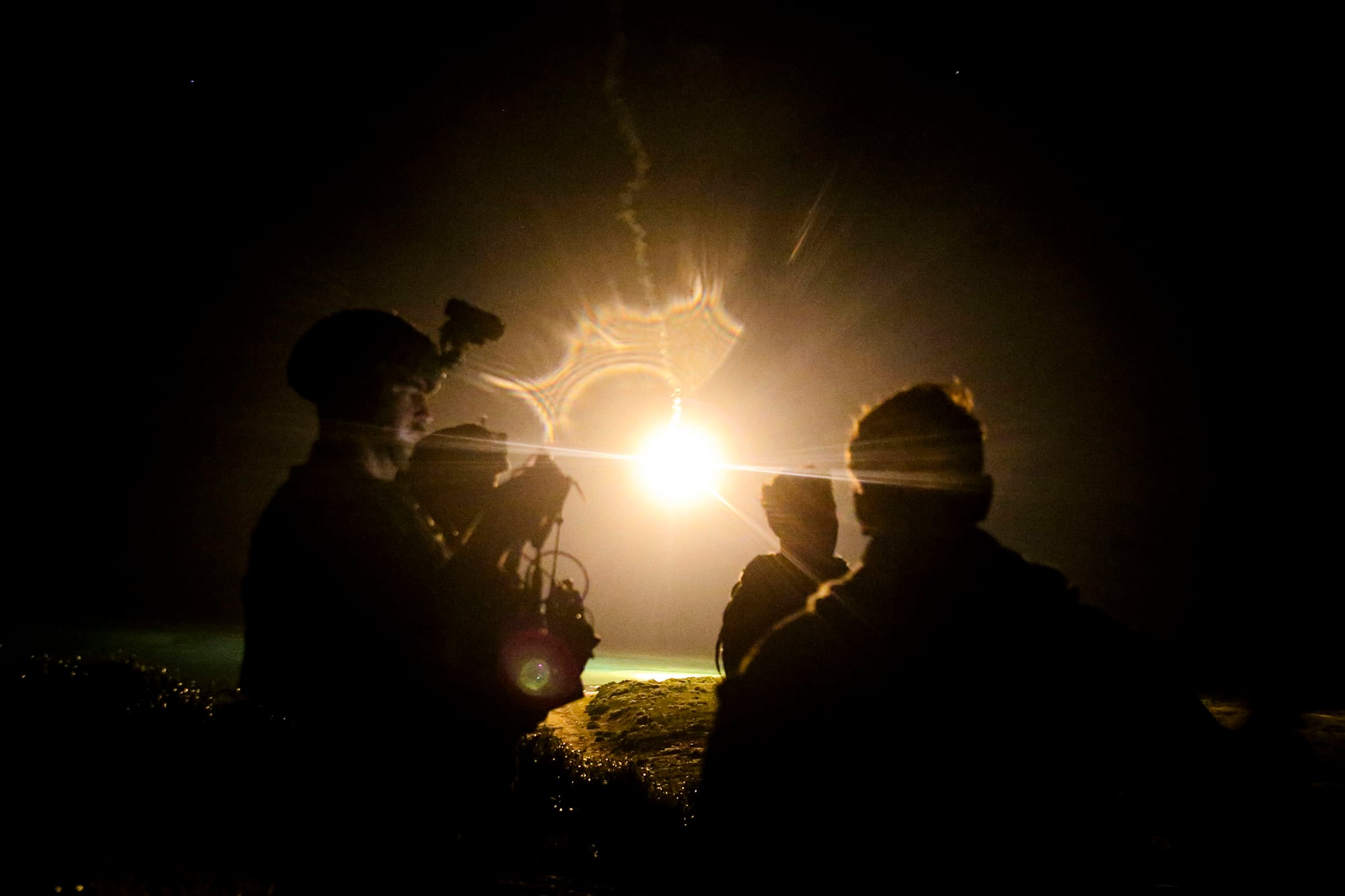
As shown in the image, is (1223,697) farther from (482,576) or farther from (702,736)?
(482,576)

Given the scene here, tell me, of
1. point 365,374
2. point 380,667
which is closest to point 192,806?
point 380,667

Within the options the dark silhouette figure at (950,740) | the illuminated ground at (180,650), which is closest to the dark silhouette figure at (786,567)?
the dark silhouette figure at (950,740)

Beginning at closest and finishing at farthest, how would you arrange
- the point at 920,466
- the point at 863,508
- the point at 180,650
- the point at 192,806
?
the point at 863,508 < the point at 920,466 < the point at 192,806 < the point at 180,650

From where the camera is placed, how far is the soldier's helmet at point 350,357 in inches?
97.3

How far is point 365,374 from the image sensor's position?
97.1 inches

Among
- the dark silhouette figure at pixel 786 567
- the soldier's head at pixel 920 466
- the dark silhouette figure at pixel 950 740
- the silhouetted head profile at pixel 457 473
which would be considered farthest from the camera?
the dark silhouette figure at pixel 786 567

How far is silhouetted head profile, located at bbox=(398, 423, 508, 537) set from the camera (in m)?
3.35

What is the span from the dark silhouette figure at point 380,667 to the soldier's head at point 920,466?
52.3 inches

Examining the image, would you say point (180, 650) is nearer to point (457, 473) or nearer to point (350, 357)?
point (457, 473)

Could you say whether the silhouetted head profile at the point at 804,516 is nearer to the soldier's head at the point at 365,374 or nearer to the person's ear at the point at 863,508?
the person's ear at the point at 863,508

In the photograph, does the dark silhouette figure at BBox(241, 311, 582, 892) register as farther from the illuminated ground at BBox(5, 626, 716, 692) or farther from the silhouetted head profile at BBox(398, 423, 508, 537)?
the illuminated ground at BBox(5, 626, 716, 692)

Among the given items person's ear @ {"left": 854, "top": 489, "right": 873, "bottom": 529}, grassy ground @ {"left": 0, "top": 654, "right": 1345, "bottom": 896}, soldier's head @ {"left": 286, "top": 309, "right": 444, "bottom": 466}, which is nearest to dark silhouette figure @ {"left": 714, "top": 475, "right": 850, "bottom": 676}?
grassy ground @ {"left": 0, "top": 654, "right": 1345, "bottom": 896}

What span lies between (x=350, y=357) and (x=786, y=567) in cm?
400

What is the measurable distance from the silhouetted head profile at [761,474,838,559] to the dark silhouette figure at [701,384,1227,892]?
2978 millimetres
